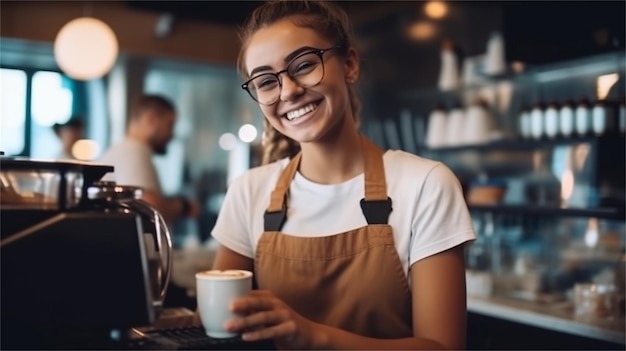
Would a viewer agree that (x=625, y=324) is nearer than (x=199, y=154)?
Yes

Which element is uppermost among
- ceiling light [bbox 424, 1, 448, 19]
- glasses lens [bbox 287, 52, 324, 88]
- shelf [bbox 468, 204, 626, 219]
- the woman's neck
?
ceiling light [bbox 424, 1, 448, 19]

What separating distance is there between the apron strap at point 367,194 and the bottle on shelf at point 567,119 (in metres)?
1.94

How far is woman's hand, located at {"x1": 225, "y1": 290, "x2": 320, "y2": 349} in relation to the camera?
0.91 meters

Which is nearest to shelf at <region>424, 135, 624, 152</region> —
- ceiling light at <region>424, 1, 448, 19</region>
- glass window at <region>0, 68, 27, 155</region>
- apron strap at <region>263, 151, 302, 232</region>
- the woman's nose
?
ceiling light at <region>424, 1, 448, 19</region>

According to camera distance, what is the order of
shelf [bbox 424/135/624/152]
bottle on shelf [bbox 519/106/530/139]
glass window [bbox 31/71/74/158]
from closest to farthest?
shelf [bbox 424/135/624/152]
bottle on shelf [bbox 519/106/530/139]
glass window [bbox 31/71/74/158]

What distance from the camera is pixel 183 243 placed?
498 centimetres

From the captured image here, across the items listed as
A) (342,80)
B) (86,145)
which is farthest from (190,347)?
(86,145)

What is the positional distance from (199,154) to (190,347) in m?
4.34

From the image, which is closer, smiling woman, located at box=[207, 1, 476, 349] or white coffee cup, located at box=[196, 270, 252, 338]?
white coffee cup, located at box=[196, 270, 252, 338]

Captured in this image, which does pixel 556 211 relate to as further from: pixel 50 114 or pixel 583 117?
pixel 50 114

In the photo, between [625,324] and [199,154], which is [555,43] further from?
[199,154]

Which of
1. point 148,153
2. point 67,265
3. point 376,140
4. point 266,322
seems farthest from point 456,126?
point 67,265

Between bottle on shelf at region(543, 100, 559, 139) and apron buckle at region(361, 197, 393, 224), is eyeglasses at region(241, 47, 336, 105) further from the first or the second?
bottle on shelf at region(543, 100, 559, 139)

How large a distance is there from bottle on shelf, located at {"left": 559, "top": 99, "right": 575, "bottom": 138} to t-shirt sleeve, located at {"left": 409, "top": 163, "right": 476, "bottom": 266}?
1994 millimetres
